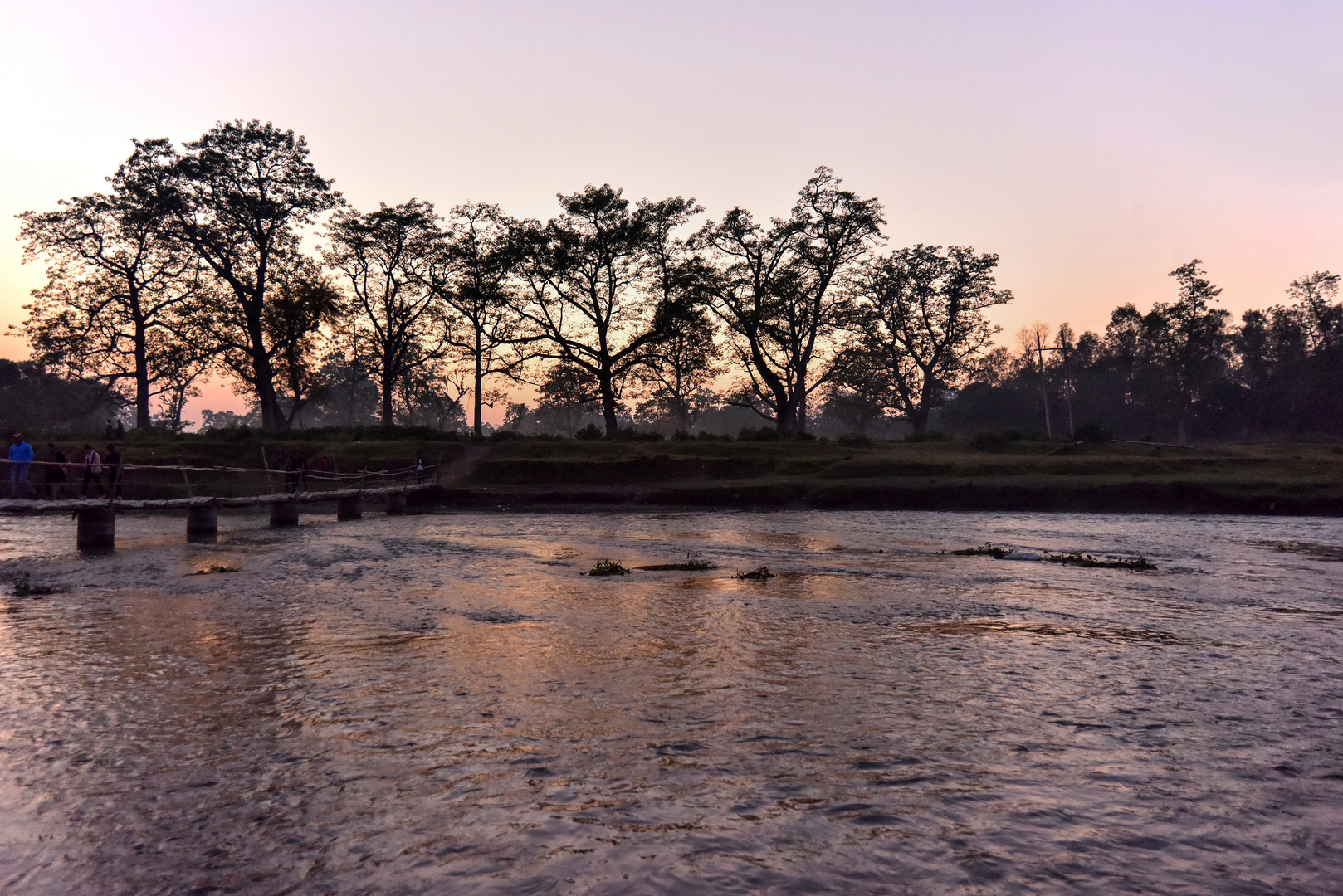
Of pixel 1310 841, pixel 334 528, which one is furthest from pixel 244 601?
pixel 334 528

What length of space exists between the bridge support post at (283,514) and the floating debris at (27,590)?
1342cm

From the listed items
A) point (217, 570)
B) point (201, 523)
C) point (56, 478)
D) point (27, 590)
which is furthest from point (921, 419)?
point (27, 590)

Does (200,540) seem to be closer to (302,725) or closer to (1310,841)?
(302,725)

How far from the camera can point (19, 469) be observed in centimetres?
2155

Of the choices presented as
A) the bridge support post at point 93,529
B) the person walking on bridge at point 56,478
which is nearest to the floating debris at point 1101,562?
the person walking on bridge at point 56,478

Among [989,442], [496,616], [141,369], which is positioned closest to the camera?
[496,616]

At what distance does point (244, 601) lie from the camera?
1266 cm

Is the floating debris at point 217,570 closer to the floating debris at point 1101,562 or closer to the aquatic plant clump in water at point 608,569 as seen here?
the aquatic plant clump in water at point 608,569

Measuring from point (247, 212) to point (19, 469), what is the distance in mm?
31331

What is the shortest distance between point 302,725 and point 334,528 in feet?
73.8

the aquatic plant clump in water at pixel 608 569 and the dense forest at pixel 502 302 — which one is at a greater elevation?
Answer: the dense forest at pixel 502 302

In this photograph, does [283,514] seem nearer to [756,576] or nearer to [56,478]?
[56,478]

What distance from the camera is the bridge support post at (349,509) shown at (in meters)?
31.2

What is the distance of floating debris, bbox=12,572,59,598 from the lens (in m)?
13.3
